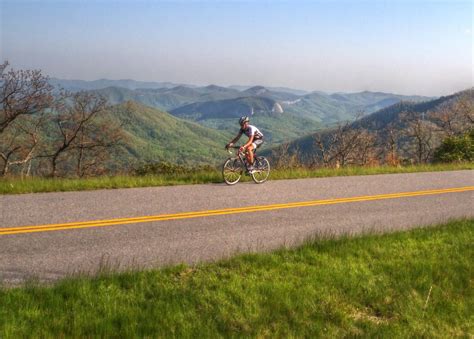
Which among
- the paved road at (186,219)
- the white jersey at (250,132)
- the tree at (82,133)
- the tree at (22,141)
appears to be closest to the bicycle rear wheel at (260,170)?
the paved road at (186,219)

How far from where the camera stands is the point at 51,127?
97.2 ft

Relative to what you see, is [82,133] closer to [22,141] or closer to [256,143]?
[22,141]

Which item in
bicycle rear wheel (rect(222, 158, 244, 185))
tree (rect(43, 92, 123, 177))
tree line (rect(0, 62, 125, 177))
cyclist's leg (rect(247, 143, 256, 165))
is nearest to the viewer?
bicycle rear wheel (rect(222, 158, 244, 185))

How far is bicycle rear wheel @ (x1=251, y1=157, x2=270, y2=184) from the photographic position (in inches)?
→ 514

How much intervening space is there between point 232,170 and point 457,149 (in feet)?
60.0

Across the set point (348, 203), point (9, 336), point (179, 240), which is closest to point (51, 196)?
point (179, 240)

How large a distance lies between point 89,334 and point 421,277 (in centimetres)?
432

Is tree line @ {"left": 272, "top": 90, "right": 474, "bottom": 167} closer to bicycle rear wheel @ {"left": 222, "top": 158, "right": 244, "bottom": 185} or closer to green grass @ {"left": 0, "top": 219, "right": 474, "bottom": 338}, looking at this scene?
bicycle rear wheel @ {"left": 222, "top": 158, "right": 244, "bottom": 185}

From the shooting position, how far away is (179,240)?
6.90m

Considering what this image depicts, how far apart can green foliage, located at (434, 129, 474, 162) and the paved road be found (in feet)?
42.4

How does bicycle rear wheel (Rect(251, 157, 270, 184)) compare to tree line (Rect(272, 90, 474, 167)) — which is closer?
bicycle rear wheel (Rect(251, 157, 270, 184))

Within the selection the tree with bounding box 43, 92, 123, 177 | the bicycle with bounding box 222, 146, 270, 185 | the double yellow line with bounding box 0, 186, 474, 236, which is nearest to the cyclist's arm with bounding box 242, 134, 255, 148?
the bicycle with bounding box 222, 146, 270, 185

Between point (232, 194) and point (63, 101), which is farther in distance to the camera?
point (63, 101)

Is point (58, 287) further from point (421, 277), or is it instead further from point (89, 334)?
point (421, 277)
